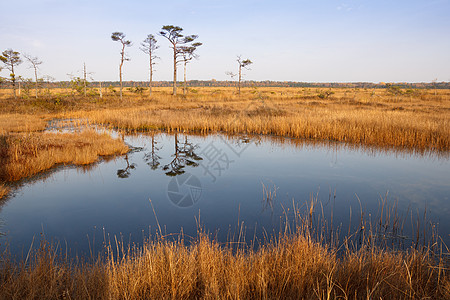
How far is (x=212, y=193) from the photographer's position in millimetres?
6824

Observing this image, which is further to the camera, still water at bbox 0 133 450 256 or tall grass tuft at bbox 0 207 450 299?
still water at bbox 0 133 450 256

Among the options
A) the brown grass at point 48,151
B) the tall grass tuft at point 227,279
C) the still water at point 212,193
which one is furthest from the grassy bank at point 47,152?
the tall grass tuft at point 227,279

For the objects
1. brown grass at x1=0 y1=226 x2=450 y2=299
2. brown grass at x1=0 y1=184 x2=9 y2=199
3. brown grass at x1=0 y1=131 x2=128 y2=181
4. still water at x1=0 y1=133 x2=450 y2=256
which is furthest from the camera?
brown grass at x1=0 y1=131 x2=128 y2=181

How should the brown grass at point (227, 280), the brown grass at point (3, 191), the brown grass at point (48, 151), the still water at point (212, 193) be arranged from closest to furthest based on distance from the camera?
the brown grass at point (227, 280)
the still water at point (212, 193)
the brown grass at point (3, 191)
the brown grass at point (48, 151)

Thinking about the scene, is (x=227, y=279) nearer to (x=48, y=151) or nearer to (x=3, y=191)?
(x=3, y=191)

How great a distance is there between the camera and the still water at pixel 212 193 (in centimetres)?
502

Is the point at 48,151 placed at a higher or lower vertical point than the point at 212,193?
higher

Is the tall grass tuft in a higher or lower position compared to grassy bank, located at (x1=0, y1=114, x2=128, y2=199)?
lower

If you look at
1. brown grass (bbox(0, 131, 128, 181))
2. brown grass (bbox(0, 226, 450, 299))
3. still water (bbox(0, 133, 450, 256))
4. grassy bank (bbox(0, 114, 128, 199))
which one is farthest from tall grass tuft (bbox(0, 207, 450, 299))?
brown grass (bbox(0, 131, 128, 181))

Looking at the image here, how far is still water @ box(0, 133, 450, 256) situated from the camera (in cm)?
502

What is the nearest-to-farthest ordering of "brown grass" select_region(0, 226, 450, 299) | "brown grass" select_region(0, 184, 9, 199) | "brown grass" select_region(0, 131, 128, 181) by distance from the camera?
"brown grass" select_region(0, 226, 450, 299), "brown grass" select_region(0, 184, 9, 199), "brown grass" select_region(0, 131, 128, 181)

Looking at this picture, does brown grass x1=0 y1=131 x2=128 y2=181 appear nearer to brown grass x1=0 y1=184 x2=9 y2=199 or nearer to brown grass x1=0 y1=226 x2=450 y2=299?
brown grass x1=0 y1=184 x2=9 y2=199

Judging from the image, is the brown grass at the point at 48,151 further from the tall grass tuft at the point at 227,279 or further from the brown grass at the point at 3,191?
the tall grass tuft at the point at 227,279

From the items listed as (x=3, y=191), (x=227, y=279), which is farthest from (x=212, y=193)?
(x=3, y=191)
